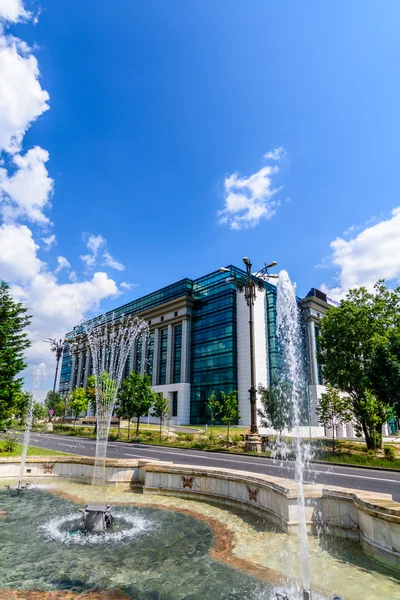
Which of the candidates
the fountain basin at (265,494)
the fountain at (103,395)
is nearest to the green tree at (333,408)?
the fountain at (103,395)

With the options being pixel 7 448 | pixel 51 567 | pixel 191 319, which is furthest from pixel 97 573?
pixel 191 319

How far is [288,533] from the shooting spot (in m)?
6.61

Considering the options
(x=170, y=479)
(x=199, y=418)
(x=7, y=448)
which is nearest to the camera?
(x=170, y=479)

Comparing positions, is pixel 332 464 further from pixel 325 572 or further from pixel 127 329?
pixel 127 329

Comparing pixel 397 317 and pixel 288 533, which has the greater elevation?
pixel 397 317

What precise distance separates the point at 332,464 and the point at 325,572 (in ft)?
54.6

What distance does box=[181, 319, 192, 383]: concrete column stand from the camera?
58.9 meters

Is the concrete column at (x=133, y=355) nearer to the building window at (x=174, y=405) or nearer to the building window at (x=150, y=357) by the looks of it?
the building window at (x=150, y=357)

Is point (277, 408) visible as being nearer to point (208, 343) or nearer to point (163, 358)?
point (208, 343)

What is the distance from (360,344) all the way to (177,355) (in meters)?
40.6

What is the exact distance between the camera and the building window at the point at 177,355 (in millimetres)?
61062

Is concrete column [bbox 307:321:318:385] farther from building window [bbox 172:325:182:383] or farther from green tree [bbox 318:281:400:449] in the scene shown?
green tree [bbox 318:281:400:449]

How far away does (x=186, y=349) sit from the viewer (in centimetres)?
5984

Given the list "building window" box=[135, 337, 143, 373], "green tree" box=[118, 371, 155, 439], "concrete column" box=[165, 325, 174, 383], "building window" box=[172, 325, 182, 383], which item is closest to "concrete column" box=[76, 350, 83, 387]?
"building window" box=[135, 337, 143, 373]
